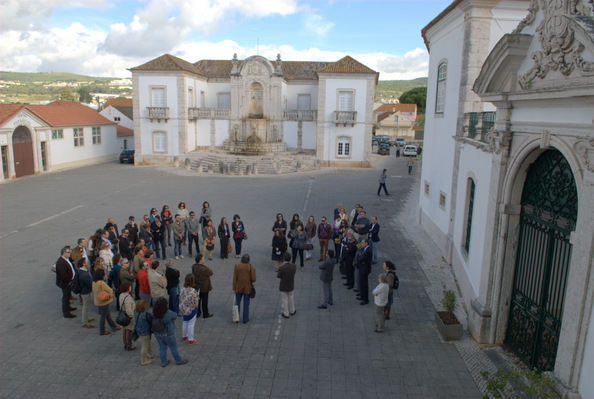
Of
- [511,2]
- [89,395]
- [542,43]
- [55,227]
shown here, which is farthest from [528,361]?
[55,227]

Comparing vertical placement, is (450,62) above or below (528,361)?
above

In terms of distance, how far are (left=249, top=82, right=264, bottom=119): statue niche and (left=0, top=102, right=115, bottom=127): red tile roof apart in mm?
13446

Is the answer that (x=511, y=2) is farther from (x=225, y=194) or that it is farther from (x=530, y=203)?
(x=225, y=194)

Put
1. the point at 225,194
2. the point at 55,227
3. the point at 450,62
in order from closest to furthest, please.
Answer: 1. the point at 450,62
2. the point at 55,227
3. the point at 225,194

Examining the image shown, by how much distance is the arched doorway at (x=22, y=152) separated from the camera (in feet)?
92.7

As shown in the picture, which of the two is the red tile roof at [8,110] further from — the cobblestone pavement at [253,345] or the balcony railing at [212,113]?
the balcony railing at [212,113]

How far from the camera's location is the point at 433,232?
612 inches

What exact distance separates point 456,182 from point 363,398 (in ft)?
26.7

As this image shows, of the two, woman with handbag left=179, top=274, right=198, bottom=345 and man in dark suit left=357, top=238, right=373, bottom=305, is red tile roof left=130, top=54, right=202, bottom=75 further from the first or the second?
woman with handbag left=179, top=274, right=198, bottom=345

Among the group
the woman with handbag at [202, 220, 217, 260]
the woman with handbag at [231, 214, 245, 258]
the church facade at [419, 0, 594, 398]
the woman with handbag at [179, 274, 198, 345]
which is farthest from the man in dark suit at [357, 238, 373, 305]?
the woman with handbag at [202, 220, 217, 260]

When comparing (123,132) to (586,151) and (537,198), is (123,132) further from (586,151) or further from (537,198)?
(586,151)

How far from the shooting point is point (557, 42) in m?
6.35

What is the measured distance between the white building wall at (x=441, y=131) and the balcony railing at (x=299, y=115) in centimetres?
2162

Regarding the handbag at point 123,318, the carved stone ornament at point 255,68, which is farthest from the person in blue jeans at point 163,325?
the carved stone ornament at point 255,68
